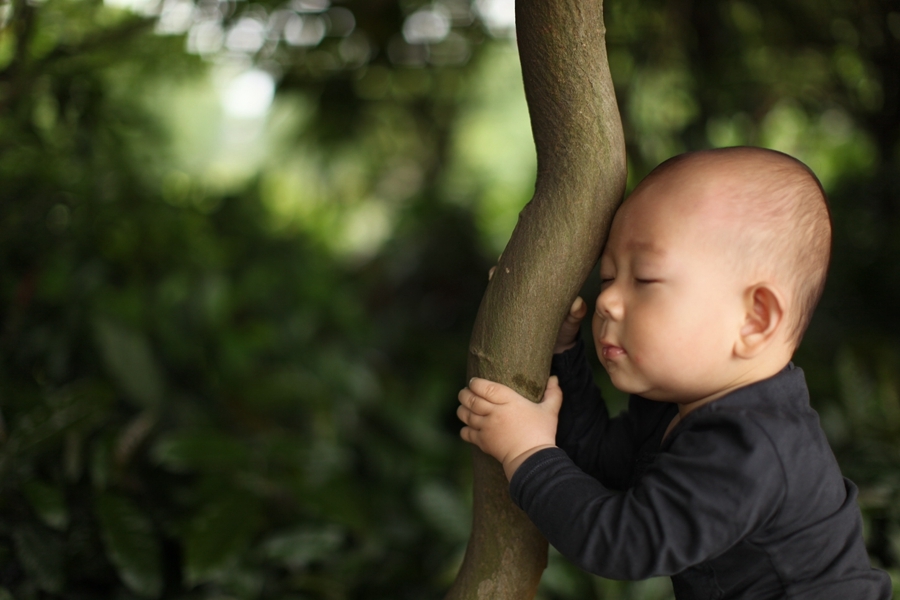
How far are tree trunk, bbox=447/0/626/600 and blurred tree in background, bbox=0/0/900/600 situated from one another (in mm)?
1046

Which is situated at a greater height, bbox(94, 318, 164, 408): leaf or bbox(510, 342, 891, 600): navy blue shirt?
bbox(510, 342, 891, 600): navy blue shirt

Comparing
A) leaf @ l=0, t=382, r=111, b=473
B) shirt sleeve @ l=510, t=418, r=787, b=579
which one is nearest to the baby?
shirt sleeve @ l=510, t=418, r=787, b=579

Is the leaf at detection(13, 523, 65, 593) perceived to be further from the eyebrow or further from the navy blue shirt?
the eyebrow

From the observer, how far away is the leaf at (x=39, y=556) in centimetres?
144

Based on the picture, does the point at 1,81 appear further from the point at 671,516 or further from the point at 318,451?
the point at 671,516

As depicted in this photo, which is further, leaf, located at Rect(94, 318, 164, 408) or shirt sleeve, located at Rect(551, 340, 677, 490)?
leaf, located at Rect(94, 318, 164, 408)

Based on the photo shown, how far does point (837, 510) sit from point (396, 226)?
3145mm

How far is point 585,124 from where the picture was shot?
851 mm

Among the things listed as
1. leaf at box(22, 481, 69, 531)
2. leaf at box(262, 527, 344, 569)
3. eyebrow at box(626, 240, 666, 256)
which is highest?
eyebrow at box(626, 240, 666, 256)

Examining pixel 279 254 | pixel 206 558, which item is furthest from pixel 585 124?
pixel 279 254

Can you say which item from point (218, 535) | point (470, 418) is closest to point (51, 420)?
point (218, 535)

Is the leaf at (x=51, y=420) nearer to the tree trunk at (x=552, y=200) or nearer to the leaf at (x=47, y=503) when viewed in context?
the leaf at (x=47, y=503)

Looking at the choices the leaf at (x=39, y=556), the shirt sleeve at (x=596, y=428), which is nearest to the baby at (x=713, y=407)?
the shirt sleeve at (x=596, y=428)

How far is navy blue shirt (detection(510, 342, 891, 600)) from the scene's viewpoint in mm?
779
